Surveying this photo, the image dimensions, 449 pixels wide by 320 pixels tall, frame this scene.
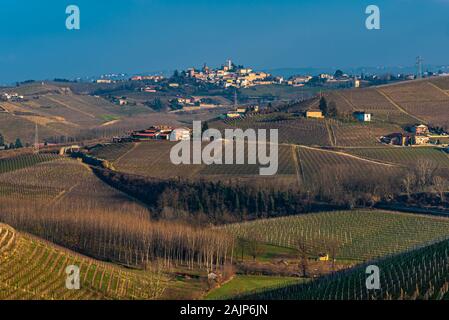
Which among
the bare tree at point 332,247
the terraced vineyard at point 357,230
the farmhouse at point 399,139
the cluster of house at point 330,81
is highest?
the cluster of house at point 330,81

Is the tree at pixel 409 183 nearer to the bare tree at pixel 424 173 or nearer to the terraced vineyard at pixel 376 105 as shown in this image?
the bare tree at pixel 424 173

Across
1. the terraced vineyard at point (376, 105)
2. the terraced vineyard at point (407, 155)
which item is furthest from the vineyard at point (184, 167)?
the terraced vineyard at point (376, 105)

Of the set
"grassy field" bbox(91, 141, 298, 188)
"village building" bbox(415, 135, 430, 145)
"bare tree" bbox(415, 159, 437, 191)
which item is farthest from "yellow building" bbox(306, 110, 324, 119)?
"bare tree" bbox(415, 159, 437, 191)

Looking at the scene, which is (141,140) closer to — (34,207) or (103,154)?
(103,154)

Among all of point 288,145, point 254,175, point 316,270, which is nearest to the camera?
point 316,270

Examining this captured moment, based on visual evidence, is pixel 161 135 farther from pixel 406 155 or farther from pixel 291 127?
pixel 406 155
